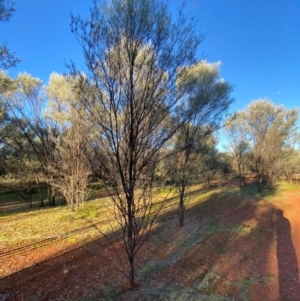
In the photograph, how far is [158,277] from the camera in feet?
13.0

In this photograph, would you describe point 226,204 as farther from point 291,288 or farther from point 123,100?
point 123,100

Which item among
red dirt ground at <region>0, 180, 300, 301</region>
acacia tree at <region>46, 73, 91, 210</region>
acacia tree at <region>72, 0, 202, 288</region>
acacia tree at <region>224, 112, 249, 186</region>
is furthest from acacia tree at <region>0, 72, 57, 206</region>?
acacia tree at <region>224, 112, 249, 186</region>

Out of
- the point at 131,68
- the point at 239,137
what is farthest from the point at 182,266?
the point at 239,137

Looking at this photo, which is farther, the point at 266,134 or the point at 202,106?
the point at 266,134

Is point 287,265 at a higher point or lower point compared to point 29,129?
lower

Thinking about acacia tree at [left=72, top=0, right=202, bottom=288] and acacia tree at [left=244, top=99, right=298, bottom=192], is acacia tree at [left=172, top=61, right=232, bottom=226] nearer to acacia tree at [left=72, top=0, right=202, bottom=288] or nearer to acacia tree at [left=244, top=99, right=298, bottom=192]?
acacia tree at [left=72, top=0, right=202, bottom=288]

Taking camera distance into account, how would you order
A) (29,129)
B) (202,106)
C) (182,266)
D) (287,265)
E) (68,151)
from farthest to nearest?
(29,129) → (68,151) → (202,106) → (287,265) → (182,266)

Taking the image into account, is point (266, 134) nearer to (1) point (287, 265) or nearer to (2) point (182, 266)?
(1) point (287, 265)

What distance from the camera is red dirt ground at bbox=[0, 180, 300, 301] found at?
3.58m

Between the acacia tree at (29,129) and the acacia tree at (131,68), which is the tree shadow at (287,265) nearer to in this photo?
the acacia tree at (131,68)

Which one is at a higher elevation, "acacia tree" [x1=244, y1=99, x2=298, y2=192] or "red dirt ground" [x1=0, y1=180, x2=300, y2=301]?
"acacia tree" [x1=244, y1=99, x2=298, y2=192]

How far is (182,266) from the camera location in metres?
4.50

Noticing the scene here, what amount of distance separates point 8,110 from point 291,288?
1506 centimetres

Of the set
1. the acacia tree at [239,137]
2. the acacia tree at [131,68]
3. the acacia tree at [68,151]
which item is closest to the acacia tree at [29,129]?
the acacia tree at [68,151]
